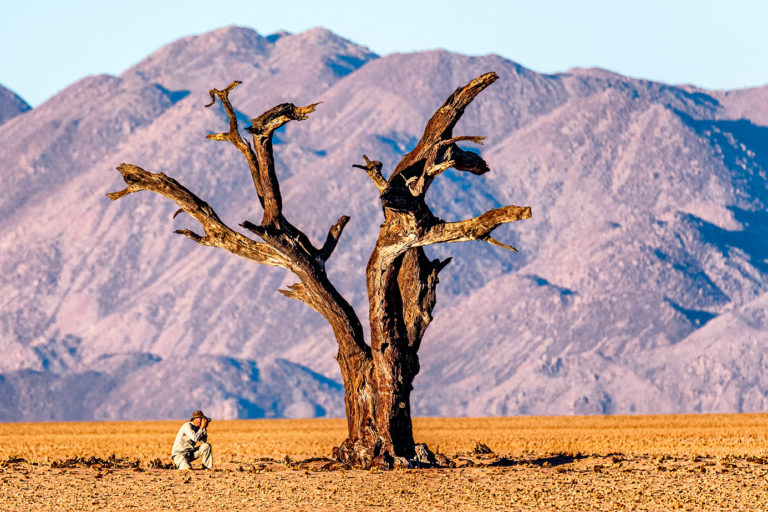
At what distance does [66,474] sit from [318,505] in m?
7.60

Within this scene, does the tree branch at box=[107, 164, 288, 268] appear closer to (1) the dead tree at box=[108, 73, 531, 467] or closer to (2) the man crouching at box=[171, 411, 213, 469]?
(1) the dead tree at box=[108, 73, 531, 467]

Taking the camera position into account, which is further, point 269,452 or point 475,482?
point 269,452

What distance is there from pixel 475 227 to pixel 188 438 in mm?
8309

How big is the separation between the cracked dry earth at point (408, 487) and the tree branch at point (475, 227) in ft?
16.6

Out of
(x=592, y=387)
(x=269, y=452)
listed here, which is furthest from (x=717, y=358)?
(x=269, y=452)

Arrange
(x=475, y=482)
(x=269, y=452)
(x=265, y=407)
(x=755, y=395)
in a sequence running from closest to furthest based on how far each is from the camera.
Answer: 1. (x=475, y=482)
2. (x=269, y=452)
3. (x=755, y=395)
4. (x=265, y=407)

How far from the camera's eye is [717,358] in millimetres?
189000

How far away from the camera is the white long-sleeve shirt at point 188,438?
2809cm

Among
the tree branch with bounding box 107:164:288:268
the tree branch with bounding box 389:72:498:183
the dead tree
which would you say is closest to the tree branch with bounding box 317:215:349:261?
the dead tree

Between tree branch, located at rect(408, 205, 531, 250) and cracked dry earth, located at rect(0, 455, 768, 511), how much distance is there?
505cm

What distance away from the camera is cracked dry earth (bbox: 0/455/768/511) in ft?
77.9

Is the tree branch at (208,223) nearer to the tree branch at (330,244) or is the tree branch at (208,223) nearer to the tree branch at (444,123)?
the tree branch at (330,244)

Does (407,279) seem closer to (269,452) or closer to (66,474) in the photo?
(66,474)

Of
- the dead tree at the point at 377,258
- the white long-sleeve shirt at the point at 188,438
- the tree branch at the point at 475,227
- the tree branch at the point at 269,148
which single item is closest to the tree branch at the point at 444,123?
the dead tree at the point at 377,258
